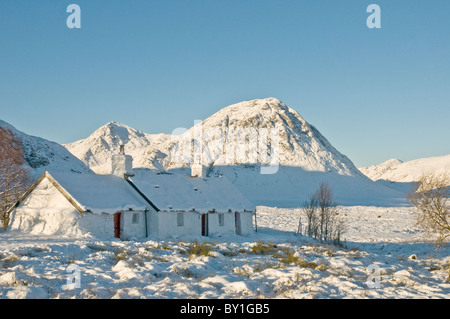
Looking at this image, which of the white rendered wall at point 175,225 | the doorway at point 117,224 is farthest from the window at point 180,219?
the doorway at point 117,224

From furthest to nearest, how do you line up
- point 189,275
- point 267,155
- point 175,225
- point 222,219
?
1. point 267,155
2. point 222,219
3. point 175,225
4. point 189,275

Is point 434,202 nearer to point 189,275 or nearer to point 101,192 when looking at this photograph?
point 189,275

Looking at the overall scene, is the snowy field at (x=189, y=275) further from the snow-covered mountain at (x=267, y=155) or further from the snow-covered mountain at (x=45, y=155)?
Answer: the snow-covered mountain at (x=267, y=155)

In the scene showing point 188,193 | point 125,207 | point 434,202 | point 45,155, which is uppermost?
point 45,155

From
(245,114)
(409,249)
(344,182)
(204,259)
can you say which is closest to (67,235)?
(204,259)

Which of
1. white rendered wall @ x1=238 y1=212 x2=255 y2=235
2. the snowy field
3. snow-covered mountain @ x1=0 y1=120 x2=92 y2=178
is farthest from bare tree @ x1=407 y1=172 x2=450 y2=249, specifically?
snow-covered mountain @ x1=0 y1=120 x2=92 y2=178

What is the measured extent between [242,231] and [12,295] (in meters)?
26.7

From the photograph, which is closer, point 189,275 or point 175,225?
point 189,275

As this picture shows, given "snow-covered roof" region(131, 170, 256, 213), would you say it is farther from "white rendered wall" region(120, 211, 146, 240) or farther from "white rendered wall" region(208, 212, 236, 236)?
"white rendered wall" region(120, 211, 146, 240)

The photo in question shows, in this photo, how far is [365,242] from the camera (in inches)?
1473

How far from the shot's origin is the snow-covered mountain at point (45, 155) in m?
90.1

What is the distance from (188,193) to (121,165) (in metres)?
5.81

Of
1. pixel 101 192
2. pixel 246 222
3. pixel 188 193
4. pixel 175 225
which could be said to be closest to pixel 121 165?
pixel 101 192

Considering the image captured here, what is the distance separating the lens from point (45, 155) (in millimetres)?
96062
